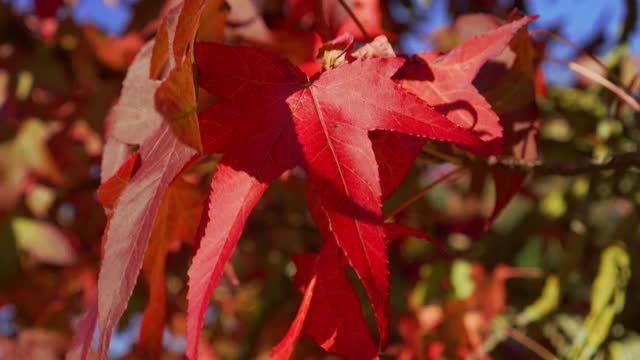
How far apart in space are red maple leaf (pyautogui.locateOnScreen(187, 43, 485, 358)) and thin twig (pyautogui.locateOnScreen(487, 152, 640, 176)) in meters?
0.17

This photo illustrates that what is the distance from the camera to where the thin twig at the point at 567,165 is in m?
0.69

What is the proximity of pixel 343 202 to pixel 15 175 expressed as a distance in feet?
4.23

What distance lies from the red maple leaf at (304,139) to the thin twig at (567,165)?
0.55ft

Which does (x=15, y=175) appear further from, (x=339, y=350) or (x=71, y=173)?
(x=339, y=350)

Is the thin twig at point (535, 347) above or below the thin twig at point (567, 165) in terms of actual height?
below

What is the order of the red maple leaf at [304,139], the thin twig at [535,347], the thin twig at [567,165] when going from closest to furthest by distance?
the red maple leaf at [304,139]
the thin twig at [567,165]
the thin twig at [535,347]

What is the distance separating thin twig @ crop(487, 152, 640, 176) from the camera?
27.1 inches

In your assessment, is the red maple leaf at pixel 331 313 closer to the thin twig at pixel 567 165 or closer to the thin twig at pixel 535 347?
the thin twig at pixel 567 165

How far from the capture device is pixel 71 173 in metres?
1.63

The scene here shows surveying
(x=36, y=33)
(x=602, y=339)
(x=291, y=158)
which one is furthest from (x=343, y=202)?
(x=36, y=33)

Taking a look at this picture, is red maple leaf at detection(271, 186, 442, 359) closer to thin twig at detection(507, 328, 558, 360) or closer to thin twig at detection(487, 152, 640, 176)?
thin twig at detection(487, 152, 640, 176)

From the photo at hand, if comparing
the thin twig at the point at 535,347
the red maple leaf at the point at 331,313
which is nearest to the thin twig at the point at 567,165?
the red maple leaf at the point at 331,313

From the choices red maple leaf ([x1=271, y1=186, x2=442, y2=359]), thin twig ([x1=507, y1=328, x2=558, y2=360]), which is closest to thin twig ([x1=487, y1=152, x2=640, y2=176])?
red maple leaf ([x1=271, y1=186, x2=442, y2=359])

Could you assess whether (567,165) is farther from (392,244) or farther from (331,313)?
(392,244)
